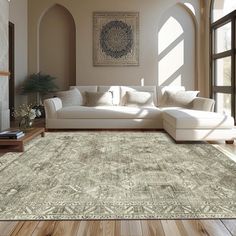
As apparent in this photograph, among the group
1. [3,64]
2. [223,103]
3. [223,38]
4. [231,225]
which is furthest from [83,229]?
[223,38]

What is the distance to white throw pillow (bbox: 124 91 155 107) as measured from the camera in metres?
6.28

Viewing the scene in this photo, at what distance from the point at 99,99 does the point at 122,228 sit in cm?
461

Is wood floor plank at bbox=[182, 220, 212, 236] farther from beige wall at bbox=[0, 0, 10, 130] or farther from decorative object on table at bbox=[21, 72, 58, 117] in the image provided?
decorative object on table at bbox=[21, 72, 58, 117]

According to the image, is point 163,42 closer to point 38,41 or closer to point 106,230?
point 38,41

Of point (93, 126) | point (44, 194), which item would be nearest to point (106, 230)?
point (44, 194)

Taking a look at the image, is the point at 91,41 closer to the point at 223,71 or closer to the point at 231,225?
the point at 223,71

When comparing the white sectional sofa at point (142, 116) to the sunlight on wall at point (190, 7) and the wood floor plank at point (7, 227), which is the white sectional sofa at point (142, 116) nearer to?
the sunlight on wall at point (190, 7)

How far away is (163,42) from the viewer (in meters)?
7.54

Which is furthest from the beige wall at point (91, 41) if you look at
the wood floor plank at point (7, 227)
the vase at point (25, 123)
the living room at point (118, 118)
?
the wood floor plank at point (7, 227)

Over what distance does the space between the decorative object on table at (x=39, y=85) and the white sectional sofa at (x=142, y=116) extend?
978mm

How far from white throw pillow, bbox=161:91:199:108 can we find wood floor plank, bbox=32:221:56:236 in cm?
464

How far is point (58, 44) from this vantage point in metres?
7.64

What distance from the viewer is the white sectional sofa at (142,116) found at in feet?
14.9

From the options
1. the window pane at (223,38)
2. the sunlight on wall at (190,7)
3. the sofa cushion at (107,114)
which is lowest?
the sofa cushion at (107,114)
